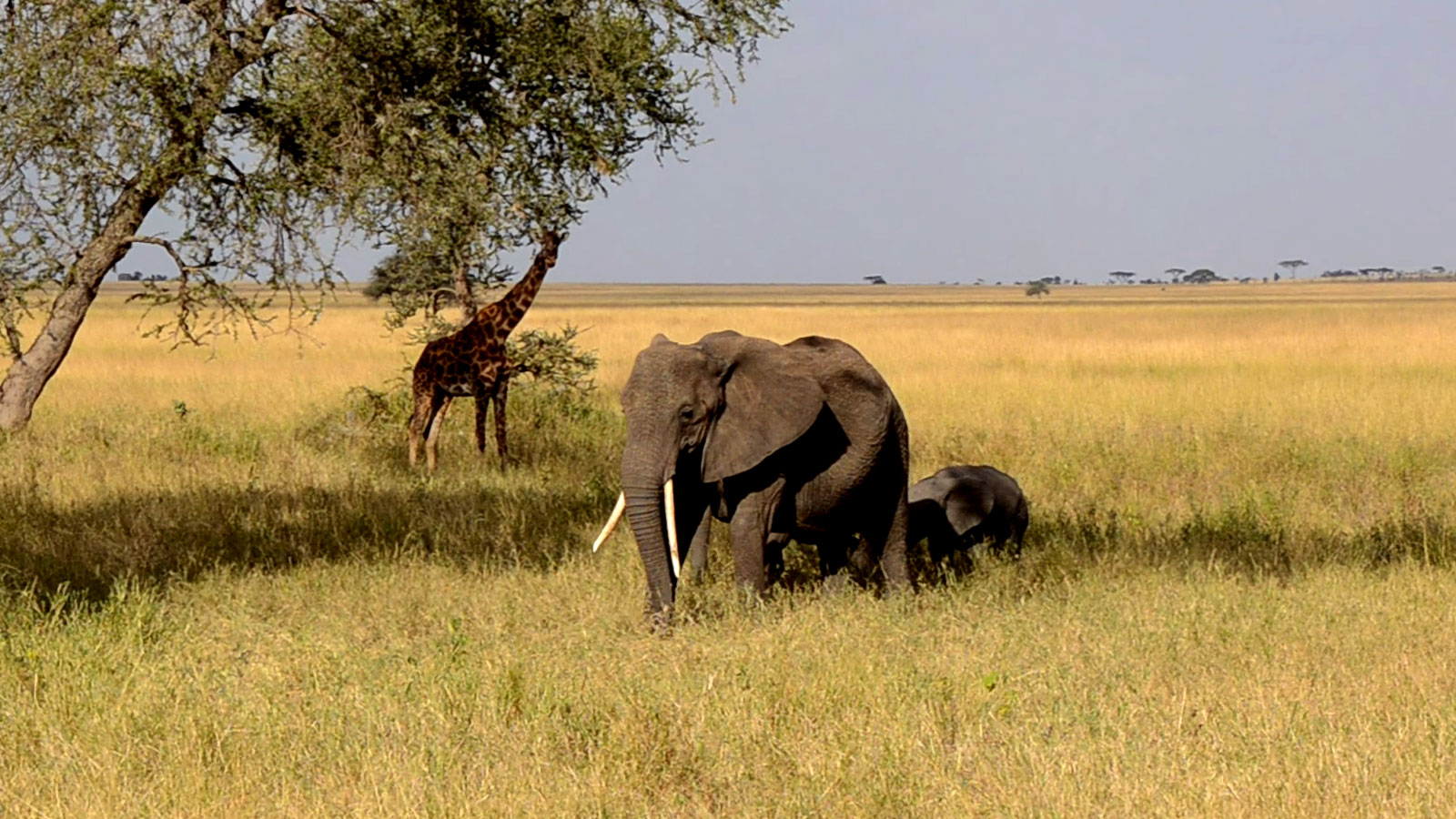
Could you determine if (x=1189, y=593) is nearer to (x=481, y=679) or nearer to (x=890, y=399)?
(x=890, y=399)

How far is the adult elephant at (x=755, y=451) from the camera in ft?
22.4

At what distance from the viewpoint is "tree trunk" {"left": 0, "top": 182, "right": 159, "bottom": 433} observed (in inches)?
451

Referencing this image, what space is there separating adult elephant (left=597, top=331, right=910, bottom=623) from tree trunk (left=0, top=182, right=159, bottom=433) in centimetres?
548

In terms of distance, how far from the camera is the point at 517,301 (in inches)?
492

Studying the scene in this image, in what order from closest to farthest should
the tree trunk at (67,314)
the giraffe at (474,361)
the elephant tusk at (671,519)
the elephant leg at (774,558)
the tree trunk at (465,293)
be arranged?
the elephant tusk at (671,519) < the elephant leg at (774,558) < the tree trunk at (67,314) < the giraffe at (474,361) < the tree trunk at (465,293)

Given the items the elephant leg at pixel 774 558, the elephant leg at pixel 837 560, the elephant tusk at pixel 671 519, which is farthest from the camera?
the elephant leg at pixel 837 560

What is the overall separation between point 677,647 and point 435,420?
6.60m

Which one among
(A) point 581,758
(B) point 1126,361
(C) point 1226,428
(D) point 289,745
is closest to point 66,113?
(D) point 289,745

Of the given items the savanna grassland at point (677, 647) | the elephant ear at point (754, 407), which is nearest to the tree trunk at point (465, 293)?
the savanna grassland at point (677, 647)

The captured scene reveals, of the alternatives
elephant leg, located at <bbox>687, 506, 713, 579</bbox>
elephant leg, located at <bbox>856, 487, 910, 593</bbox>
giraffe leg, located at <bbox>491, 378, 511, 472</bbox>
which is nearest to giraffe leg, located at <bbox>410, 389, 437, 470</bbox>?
giraffe leg, located at <bbox>491, 378, 511, 472</bbox>

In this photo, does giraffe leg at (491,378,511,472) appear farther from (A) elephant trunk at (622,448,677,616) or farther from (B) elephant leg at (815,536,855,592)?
(A) elephant trunk at (622,448,677,616)

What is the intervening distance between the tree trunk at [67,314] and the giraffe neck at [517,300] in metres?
2.75

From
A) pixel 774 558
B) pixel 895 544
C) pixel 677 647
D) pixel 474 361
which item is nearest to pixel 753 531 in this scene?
pixel 677 647

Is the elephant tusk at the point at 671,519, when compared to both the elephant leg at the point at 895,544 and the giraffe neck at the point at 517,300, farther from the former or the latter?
the giraffe neck at the point at 517,300
